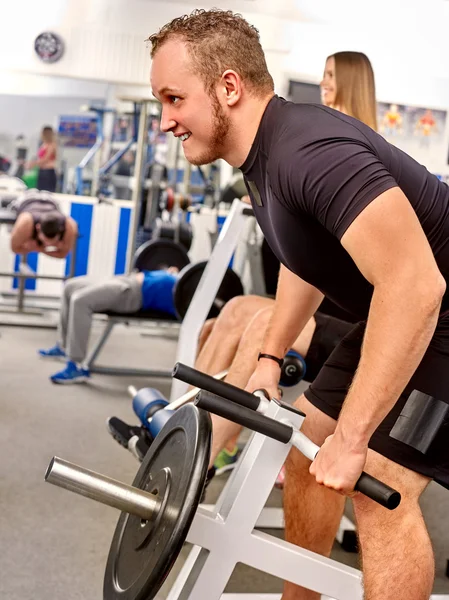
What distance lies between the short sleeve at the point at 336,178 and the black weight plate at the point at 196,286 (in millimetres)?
2404

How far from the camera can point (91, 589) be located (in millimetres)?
1977

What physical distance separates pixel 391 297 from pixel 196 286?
260 centimetres

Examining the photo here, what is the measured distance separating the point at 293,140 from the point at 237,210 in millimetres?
1793

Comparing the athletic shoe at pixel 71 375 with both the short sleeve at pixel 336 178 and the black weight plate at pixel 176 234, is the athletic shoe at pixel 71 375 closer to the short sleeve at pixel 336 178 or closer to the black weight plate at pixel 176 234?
the black weight plate at pixel 176 234

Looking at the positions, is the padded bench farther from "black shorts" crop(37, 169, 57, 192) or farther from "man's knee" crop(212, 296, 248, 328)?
"black shorts" crop(37, 169, 57, 192)

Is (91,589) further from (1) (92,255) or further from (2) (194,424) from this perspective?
(1) (92,255)

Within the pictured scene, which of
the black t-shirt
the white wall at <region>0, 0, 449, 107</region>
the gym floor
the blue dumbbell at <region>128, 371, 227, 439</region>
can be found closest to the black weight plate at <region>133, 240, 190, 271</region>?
the gym floor

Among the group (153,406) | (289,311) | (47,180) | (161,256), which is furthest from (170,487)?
(47,180)

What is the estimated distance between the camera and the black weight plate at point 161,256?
5.05 m

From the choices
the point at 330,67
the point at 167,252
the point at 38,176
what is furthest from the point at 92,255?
the point at 330,67

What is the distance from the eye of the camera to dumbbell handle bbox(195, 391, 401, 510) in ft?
3.41

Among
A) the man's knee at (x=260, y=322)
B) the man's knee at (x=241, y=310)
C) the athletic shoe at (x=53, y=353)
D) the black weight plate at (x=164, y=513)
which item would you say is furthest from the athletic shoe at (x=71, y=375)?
the black weight plate at (x=164, y=513)

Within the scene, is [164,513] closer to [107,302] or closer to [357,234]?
[357,234]

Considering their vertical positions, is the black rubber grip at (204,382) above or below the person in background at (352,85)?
below
